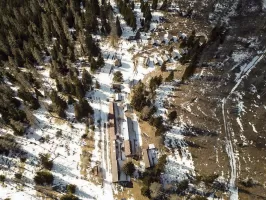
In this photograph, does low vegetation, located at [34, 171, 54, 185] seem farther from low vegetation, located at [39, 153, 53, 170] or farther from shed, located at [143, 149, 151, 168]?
shed, located at [143, 149, 151, 168]

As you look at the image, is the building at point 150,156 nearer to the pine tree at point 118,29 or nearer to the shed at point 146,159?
the shed at point 146,159

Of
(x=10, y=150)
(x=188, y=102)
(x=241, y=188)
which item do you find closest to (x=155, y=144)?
(x=188, y=102)

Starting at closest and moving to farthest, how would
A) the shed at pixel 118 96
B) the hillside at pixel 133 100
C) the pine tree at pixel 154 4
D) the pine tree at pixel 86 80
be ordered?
the hillside at pixel 133 100 < the shed at pixel 118 96 < the pine tree at pixel 86 80 < the pine tree at pixel 154 4

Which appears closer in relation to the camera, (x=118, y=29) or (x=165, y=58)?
(x=165, y=58)

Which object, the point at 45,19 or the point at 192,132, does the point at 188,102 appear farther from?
the point at 45,19

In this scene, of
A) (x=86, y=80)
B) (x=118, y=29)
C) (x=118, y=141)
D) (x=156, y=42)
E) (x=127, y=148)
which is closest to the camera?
(x=127, y=148)

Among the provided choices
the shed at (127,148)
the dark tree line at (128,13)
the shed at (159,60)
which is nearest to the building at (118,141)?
the shed at (127,148)

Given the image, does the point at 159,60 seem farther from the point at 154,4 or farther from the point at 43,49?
the point at 43,49

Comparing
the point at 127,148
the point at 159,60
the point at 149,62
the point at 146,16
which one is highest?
the point at 146,16

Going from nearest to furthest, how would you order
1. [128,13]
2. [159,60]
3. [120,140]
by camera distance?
[120,140], [159,60], [128,13]

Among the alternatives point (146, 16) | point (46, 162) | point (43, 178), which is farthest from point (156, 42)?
point (43, 178)

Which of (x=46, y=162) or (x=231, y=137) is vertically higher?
(x=231, y=137)
